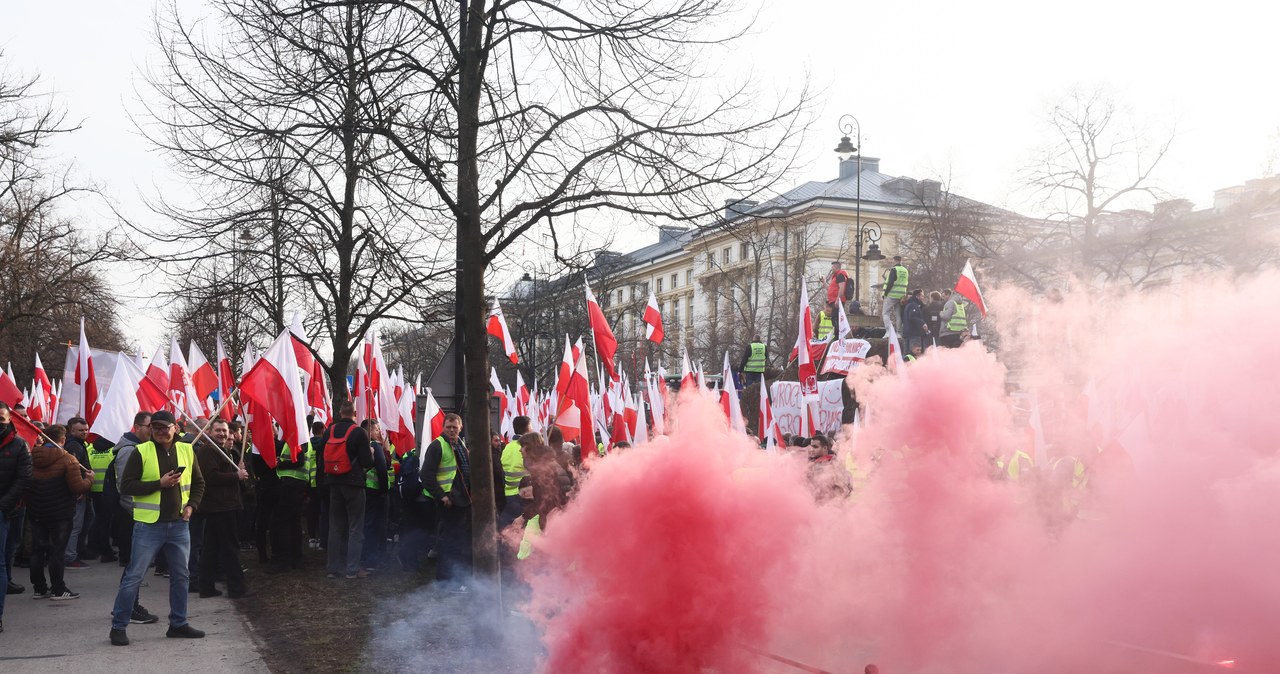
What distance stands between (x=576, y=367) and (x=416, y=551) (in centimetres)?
318

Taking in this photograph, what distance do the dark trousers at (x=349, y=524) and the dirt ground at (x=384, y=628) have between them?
251mm

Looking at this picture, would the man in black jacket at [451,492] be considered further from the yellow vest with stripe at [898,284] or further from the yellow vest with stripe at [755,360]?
the yellow vest with stripe at [755,360]

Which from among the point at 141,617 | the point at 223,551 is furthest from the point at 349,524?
the point at 141,617

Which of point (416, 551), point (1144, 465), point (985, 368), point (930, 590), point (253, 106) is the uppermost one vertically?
point (253, 106)

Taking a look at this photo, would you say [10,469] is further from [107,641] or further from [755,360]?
[755,360]

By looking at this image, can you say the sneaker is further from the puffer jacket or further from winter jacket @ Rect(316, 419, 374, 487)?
winter jacket @ Rect(316, 419, 374, 487)

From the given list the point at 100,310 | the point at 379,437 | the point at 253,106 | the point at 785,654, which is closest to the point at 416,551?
the point at 379,437

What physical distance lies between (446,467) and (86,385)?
22.5 ft

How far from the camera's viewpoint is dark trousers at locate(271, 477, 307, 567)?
11625 millimetres

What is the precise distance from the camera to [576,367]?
43.4 ft

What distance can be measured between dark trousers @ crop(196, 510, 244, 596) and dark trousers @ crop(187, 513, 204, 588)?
8 cm

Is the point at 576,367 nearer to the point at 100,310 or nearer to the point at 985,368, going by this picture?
the point at 985,368

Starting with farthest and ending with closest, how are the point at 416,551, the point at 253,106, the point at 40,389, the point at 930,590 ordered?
1. the point at 40,389
2. the point at 416,551
3. the point at 253,106
4. the point at 930,590

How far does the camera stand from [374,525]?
464 inches
